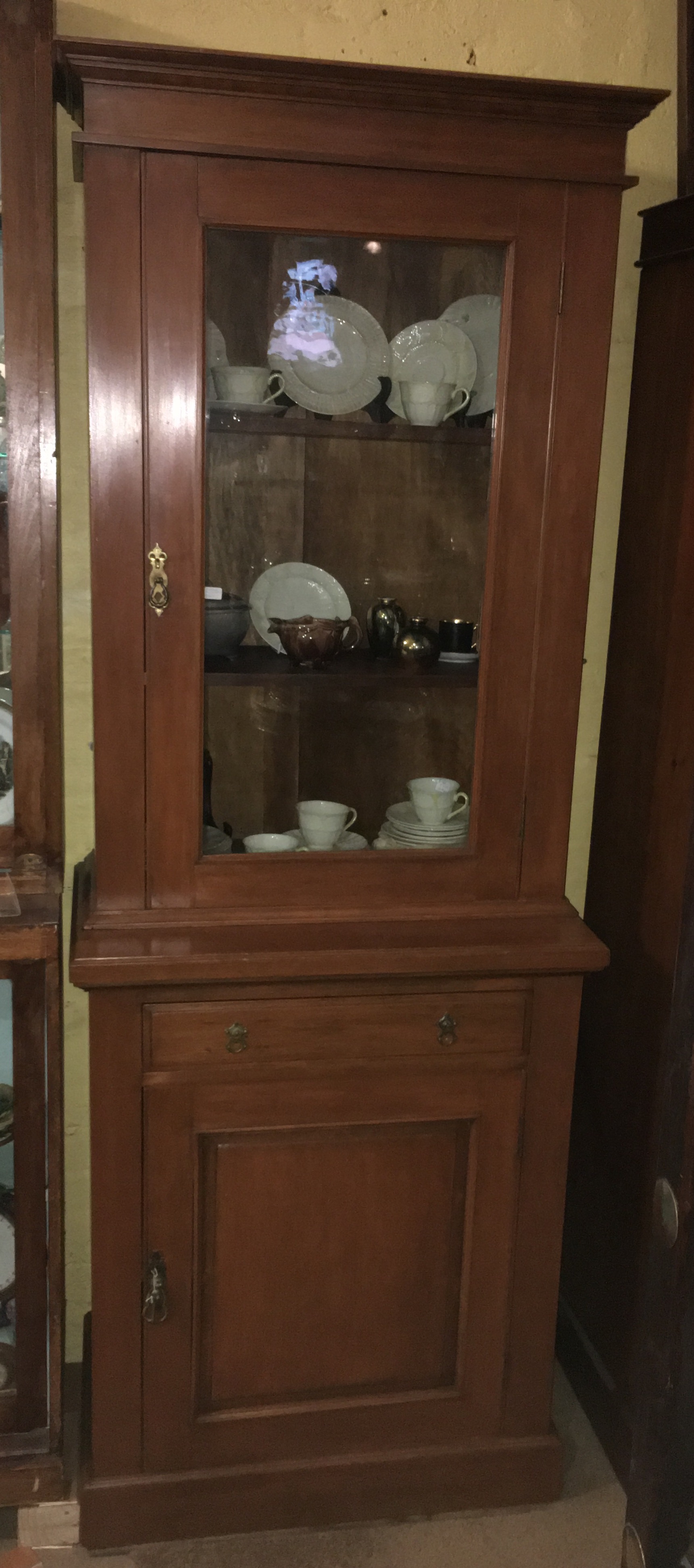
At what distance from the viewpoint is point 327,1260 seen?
167 centimetres

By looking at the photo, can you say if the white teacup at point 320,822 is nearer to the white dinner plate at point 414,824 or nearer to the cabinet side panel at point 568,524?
the white dinner plate at point 414,824

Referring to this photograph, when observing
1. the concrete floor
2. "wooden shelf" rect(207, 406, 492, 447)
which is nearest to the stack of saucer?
"wooden shelf" rect(207, 406, 492, 447)

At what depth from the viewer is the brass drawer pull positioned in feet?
5.09

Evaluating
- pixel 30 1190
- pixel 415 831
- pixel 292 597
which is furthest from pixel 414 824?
pixel 30 1190

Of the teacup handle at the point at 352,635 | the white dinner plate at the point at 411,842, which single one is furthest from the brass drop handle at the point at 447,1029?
the teacup handle at the point at 352,635

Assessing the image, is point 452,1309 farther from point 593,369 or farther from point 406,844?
point 593,369

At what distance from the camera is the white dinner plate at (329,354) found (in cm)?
149

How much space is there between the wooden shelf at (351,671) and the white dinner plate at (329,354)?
0.31 m

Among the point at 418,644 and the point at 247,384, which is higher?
the point at 247,384

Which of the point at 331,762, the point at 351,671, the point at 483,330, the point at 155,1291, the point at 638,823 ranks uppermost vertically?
the point at 483,330

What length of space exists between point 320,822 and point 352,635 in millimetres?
253

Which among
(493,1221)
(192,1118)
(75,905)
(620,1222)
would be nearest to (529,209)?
(75,905)

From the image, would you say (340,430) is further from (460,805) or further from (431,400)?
(460,805)

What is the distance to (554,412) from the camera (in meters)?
1.50
